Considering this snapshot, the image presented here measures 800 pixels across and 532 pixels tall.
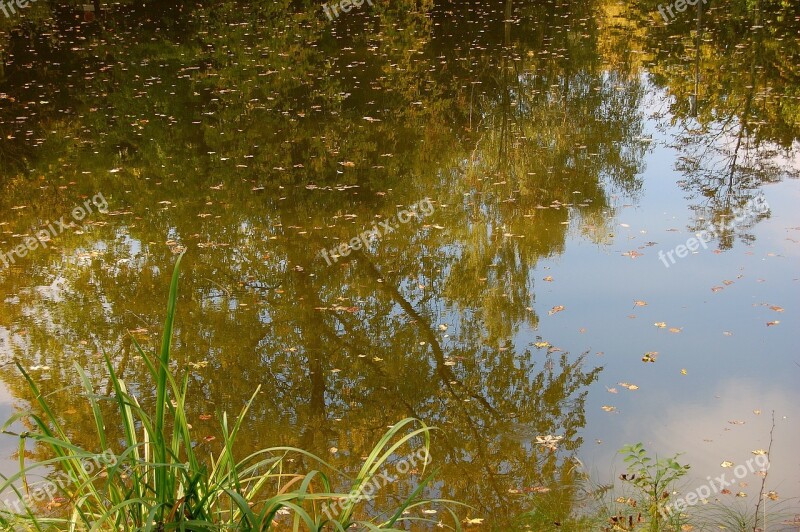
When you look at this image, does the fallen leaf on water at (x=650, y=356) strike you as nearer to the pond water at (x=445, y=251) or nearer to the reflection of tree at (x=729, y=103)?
the pond water at (x=445, y=251)

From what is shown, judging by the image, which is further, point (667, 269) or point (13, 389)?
point (667, 269)

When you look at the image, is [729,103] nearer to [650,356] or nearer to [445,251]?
[445,251]

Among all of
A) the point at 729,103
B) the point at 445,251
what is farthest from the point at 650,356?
the point at 729,103

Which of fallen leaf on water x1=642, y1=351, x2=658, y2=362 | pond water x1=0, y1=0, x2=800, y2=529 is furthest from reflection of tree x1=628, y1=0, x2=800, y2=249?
fallen leaf on water x1=642, y1=351, x2=658, y2=362

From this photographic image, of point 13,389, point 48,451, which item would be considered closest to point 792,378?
point 48,451

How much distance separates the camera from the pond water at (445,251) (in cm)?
566

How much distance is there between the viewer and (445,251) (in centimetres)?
827

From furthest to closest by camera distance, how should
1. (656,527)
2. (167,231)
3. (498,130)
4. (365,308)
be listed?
1. (498,130)
2. (167,231)
3. (365,308)
4. (656,527)

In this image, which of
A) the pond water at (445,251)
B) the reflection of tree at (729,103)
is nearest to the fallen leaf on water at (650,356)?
the pond water at (445,251)

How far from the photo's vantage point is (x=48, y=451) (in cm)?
568

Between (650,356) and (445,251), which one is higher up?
(445,251)

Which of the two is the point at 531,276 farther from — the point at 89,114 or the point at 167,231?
the point at 89,114

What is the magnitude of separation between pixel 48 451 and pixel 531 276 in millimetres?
4507

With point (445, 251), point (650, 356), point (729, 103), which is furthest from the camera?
point (729, 103)
